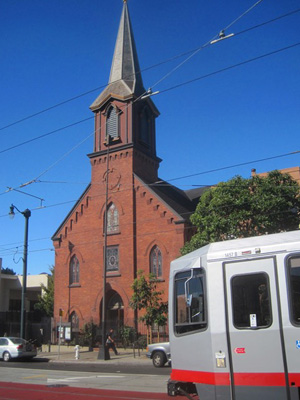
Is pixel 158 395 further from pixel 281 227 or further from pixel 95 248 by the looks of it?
pixel 95 248

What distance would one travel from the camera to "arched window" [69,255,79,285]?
117 feet

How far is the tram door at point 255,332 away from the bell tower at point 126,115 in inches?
1093

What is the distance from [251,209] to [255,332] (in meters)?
16.0

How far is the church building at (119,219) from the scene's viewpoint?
32094 millimetres

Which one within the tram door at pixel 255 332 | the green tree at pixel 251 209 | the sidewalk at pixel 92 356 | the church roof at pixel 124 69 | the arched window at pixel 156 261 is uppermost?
the church roof at pixel 124 69

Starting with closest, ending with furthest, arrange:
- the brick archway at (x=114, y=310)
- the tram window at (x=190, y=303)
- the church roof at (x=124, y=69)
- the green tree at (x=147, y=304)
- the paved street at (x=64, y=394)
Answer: the tram window at (x=190, y=303) → the paved street at (x=64, y=394) → the green tree at (x=147, y=304) → the brick archway at (x=114, y=310) → the church roof at (x=124, y=69)

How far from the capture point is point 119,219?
3409 centimetres

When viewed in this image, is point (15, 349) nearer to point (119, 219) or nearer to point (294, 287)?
point (119, 219)

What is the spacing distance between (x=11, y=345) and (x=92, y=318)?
846cm

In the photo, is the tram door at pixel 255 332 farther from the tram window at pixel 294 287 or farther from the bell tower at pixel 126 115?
the bell tower at pixel 126 115

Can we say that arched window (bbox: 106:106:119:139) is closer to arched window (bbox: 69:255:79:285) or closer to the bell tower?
the bell tower

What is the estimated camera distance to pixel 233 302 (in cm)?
759

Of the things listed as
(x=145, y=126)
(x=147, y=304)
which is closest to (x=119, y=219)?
(x=147, y=304)

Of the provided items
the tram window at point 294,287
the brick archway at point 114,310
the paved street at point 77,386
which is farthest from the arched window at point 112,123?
the tram window at point 294,287
